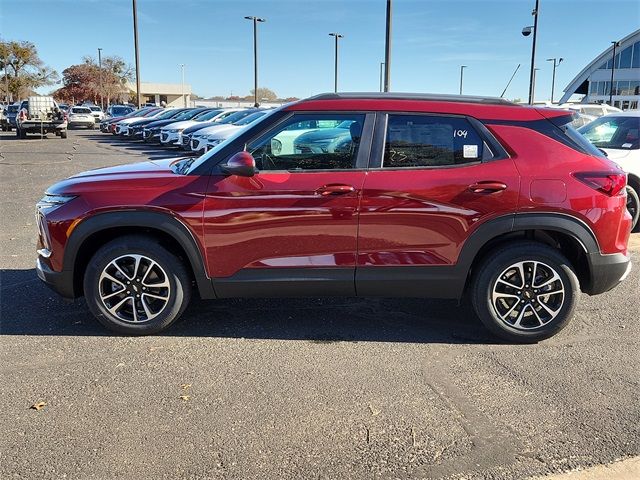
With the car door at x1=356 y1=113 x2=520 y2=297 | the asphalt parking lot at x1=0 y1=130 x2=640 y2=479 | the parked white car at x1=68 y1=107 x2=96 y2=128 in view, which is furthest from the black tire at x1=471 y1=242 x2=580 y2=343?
the parked white car at x1=68 y1=107 x2=96 y2=128

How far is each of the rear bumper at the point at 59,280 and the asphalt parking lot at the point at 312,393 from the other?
35 cm

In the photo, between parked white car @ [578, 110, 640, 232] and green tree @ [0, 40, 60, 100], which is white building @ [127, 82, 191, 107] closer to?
green tree @ [0, 40, 60, 100]

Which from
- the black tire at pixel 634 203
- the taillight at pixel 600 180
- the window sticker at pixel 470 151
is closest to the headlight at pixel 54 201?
the window sticker at pixel 470 151

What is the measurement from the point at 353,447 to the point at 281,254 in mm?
1621

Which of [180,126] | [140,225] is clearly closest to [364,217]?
[140,225]

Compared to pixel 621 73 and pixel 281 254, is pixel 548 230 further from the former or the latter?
pixel 621 73

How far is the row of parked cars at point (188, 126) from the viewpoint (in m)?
18.4

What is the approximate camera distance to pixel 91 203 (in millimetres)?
4199

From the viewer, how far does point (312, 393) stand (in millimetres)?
3562

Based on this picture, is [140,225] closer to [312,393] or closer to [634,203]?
[312,393]

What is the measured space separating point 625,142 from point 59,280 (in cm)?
784

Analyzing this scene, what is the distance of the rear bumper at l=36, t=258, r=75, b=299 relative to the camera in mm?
4305

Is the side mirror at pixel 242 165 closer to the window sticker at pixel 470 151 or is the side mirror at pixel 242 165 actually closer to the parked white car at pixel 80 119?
the window sticker at pixel 470 151

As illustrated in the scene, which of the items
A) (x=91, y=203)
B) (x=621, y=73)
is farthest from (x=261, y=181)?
(x=621, y=73)
